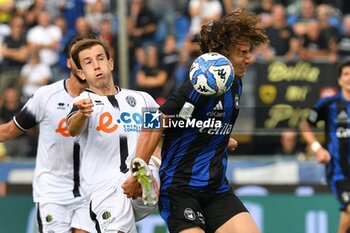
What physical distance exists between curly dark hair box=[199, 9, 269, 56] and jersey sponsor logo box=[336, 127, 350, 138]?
3867mm

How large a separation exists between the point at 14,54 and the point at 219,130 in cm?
700

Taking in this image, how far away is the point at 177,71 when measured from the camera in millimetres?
11781

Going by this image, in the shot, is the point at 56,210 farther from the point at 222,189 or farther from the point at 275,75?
the point at 275,75

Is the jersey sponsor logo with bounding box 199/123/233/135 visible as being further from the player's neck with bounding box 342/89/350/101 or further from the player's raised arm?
the player's neck with bounding box 342/89/350/101

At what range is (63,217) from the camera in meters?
7.18

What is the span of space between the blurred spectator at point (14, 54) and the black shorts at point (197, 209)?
6151mm

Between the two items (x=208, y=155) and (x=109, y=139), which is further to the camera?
(x=109, y=139)

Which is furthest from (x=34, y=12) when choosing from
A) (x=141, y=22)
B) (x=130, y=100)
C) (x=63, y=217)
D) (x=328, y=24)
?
(x=130, y=100)

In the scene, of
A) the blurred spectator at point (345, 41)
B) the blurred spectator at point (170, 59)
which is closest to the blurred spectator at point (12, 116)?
the blurred spectator at point (170, 59)

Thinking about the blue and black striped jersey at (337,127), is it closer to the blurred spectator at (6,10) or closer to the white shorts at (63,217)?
the white shorts at (63,217)

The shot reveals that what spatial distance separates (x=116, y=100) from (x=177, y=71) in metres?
5.44

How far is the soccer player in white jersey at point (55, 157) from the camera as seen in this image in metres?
7.20

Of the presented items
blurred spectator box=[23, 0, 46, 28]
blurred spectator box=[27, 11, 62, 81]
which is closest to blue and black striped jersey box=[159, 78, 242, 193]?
blurred spectator box=[27, 11, 62, 81]

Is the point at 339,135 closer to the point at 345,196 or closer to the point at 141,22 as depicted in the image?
the point at 345,196
